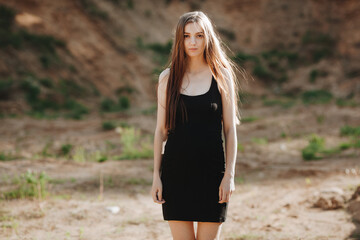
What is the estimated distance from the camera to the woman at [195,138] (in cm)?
223

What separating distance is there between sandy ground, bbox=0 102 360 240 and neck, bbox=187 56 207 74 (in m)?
1.93

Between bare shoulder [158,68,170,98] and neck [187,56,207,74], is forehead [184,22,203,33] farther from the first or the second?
bare shoulder [158,68,170,98]

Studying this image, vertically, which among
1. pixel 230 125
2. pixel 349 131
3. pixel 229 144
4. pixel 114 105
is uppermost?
pixel 230 125

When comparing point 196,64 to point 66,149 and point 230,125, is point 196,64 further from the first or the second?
point 66,149

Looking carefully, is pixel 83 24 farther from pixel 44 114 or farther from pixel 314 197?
pixel 314 197

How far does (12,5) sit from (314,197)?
559 inches

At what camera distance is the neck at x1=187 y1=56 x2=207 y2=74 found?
96.0 inches

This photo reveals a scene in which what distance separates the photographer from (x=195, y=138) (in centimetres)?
225

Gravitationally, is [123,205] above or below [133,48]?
below

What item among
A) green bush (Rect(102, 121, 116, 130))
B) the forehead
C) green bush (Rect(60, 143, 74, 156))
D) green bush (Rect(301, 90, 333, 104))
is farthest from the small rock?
green bush (Rect(301, 90, 333, 104))

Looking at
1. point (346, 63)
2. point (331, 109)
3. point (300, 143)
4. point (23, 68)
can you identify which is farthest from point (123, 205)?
point (346, 63)

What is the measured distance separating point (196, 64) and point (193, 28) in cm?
25

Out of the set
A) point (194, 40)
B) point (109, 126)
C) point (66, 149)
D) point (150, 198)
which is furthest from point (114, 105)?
point (194, 40)

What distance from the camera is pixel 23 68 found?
13.3 meters
